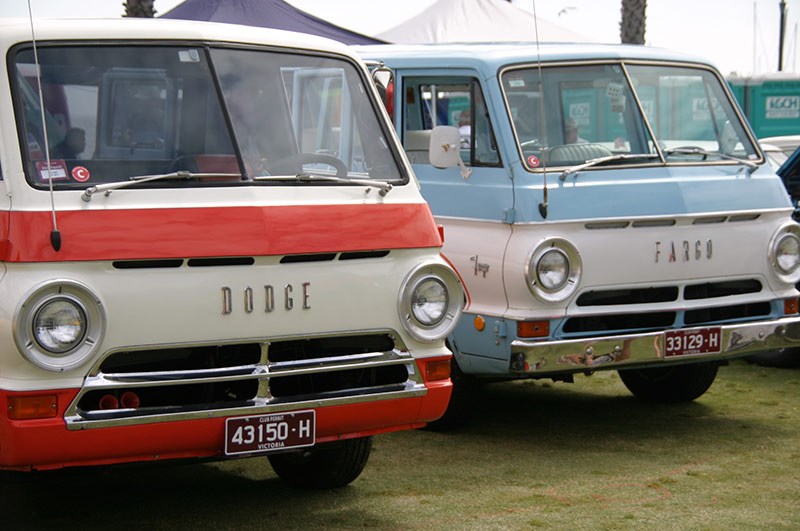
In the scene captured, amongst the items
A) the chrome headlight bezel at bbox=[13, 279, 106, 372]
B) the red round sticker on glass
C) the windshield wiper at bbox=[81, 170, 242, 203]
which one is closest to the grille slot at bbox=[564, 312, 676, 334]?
the windshield wiper at bbox=[81, 170, 242, 203]

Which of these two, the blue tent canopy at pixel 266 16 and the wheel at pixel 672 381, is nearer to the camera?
the wheel at pixel 672 381

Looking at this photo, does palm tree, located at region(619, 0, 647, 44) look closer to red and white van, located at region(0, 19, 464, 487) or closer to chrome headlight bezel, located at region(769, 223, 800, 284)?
chrome headlight bezel, located at region(769, 223, 800, 284)

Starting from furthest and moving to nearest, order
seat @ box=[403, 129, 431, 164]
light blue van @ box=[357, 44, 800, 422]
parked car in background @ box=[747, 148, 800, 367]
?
parked car in background @ box=[747, 148, 800, 367]
seat @ box=[403, 129, 431, 164]
light blue van @ box=[357, 44, 800, 422]

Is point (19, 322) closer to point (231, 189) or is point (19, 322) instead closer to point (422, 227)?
point (231, 189)

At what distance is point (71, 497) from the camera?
5820mm

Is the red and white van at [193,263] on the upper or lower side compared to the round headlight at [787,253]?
upper

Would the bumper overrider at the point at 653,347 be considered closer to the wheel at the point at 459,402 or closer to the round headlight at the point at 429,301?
the wheel at the point at 459,402

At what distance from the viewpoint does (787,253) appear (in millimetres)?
7344

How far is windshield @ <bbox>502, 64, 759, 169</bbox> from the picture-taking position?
23.5 ft

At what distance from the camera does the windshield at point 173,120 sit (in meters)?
4.93

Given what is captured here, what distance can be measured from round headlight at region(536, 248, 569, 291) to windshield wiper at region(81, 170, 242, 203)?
7.00ft

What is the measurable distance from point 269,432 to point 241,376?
255mm

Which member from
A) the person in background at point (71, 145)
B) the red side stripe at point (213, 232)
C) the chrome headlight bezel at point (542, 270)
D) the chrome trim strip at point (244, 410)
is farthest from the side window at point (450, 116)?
the person in background at point (71, 145)

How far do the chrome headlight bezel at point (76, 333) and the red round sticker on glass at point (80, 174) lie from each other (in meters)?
0.58
